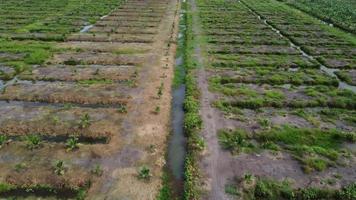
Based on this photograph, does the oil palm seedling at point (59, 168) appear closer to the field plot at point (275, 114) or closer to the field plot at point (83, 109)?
the field plot at point (83, 109)

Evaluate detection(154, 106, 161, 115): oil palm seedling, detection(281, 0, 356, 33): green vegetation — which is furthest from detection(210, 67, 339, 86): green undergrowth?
detection(281, 0, 356, 33): green vegetation

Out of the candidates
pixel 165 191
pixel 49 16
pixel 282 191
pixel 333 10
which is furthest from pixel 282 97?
pixel 333 10

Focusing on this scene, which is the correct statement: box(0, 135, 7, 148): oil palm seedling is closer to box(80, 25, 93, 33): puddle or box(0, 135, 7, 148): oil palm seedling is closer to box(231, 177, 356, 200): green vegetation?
box(231, 177, 356, 200): green vegetation

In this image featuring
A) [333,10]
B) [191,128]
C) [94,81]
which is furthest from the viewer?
[333,10]

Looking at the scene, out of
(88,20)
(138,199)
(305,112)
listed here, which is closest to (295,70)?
(305,112)

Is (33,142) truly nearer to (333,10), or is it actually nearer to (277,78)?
(277,78)

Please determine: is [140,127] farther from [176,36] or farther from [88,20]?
[88,20]
